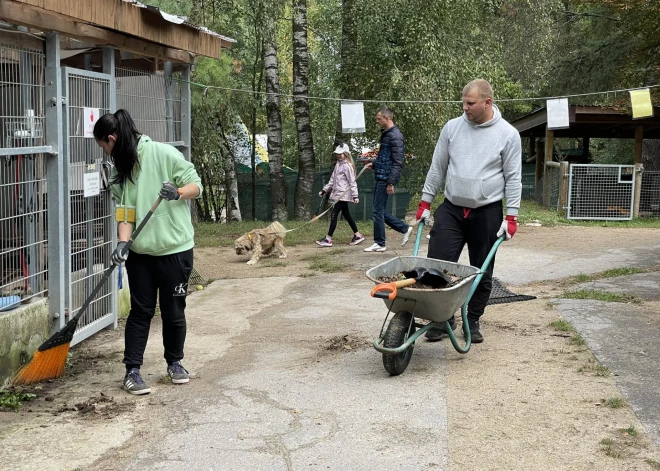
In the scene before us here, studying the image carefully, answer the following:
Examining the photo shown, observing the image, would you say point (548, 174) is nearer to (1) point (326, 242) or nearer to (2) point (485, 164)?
(1) point (326, 242)

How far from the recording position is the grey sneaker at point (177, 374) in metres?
5.30

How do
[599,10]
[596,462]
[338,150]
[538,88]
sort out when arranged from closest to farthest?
[596,462] → [338,150] → [599,10] → [538,88]

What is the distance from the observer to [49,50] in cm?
569

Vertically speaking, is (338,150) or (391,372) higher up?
(338,150)

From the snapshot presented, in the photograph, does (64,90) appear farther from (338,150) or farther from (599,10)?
(599,10)

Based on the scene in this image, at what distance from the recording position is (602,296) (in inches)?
310

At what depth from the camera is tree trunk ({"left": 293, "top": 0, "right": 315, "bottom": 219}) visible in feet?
56.8

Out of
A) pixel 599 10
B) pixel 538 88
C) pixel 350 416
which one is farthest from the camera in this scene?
pixel 538 88

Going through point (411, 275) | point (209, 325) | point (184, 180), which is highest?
point (184, 180)

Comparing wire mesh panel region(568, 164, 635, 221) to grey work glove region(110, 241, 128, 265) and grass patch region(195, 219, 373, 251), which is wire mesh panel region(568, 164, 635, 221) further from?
grey work glove region(110, 241, 128, 265)

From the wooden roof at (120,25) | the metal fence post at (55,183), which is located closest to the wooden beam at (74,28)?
the wooden roof at (120,25)

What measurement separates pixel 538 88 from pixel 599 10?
4.16m

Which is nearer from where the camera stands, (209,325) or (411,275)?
(411,275)

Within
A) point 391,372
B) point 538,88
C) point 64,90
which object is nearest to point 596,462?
point 391,372
